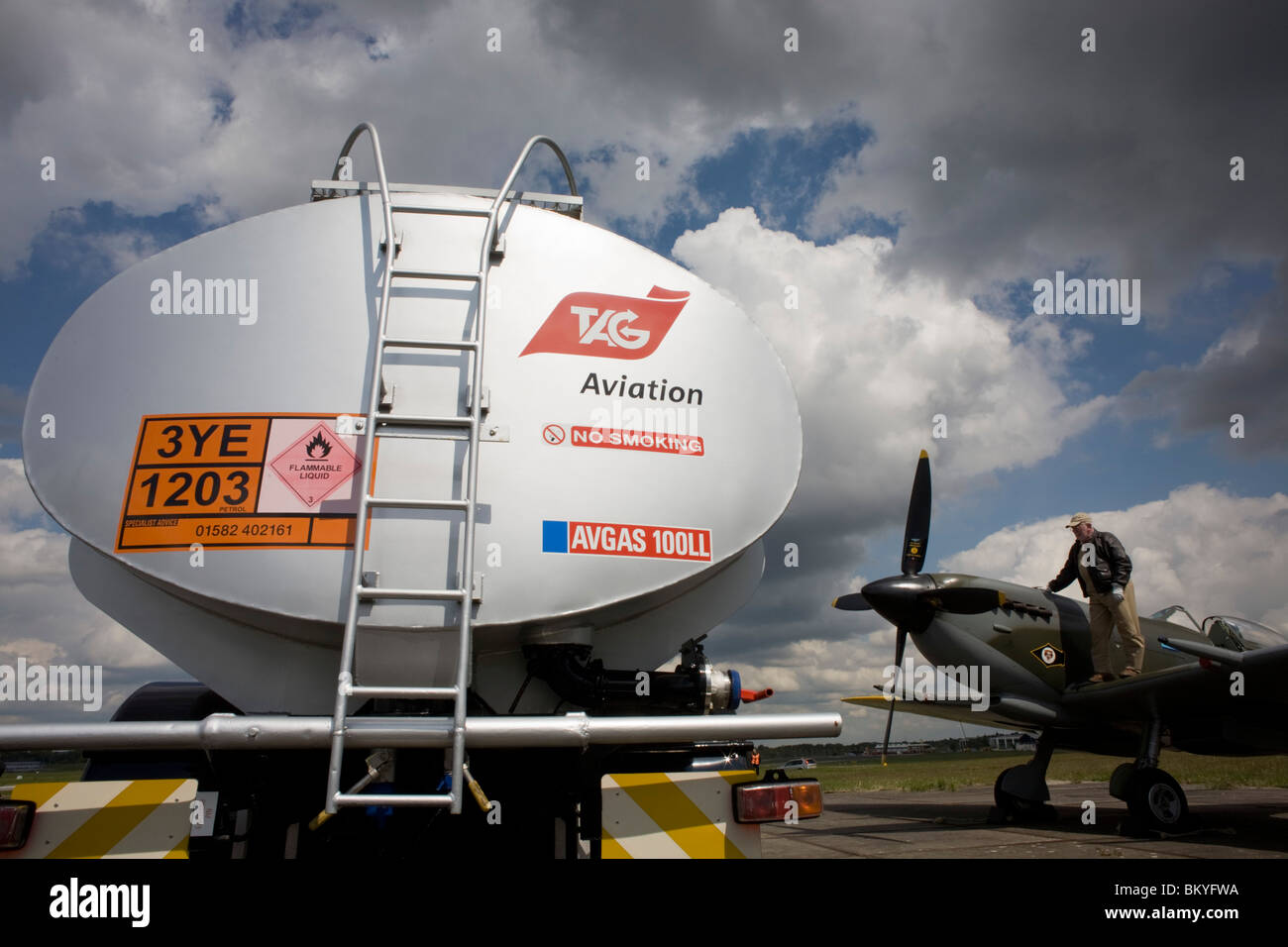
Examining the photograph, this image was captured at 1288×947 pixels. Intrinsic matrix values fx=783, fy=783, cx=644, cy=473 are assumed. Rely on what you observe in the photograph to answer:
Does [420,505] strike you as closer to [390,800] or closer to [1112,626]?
[390,800]

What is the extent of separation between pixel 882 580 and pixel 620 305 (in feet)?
28.2

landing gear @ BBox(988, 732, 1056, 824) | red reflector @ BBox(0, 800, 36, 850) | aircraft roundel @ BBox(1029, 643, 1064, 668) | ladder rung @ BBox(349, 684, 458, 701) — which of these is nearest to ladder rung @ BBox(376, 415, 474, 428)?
ladder rung @ BBox(349, 684, 458, 701)

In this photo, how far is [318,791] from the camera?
292cm

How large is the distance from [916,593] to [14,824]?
9900 millimetres

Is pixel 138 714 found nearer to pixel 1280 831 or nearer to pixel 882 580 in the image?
pixel 882 580

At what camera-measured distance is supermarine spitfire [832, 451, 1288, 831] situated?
9.45 meters

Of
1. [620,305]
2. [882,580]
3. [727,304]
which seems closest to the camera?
[620,305]

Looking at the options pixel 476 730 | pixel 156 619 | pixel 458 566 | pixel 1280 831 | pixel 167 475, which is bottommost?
pixel 1280 831

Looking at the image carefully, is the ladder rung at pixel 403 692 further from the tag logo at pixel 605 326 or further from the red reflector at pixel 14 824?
the tag logo at pixel 605 326

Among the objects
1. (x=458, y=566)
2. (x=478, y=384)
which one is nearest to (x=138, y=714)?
(x=458, y=566)

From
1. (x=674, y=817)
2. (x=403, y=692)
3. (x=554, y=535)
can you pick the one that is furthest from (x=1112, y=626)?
(x=403, y=692)

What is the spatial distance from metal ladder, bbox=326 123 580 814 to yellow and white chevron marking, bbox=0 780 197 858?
53 cm

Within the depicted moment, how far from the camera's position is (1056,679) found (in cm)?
1080
